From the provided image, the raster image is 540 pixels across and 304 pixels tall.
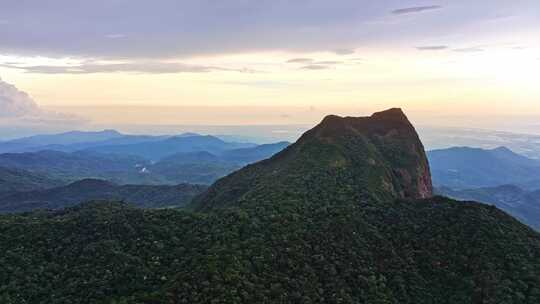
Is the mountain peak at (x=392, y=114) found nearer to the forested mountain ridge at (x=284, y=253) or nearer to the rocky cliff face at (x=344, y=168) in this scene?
the rocky cliff face at (x=344, y=168)

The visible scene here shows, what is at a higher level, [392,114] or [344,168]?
[392,114]

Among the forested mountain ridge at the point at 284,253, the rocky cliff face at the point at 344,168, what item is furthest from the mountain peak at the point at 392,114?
the forested mountain ridge at the point at 284,253

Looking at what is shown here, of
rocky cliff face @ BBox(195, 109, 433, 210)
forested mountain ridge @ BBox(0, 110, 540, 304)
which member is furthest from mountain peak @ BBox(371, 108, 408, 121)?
forested mountain ridge @ BBox(0, 110, 540, 304)

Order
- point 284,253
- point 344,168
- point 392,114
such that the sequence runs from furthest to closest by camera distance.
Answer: point 392,114 → point 344,168 → point 284,253

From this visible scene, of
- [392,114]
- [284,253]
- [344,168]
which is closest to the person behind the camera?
[284,253]

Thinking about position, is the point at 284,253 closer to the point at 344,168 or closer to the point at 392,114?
the point at 344,168

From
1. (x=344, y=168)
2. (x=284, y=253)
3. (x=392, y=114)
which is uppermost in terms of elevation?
(x=392, y=114)

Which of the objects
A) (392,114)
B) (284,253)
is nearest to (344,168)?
(284,253)
